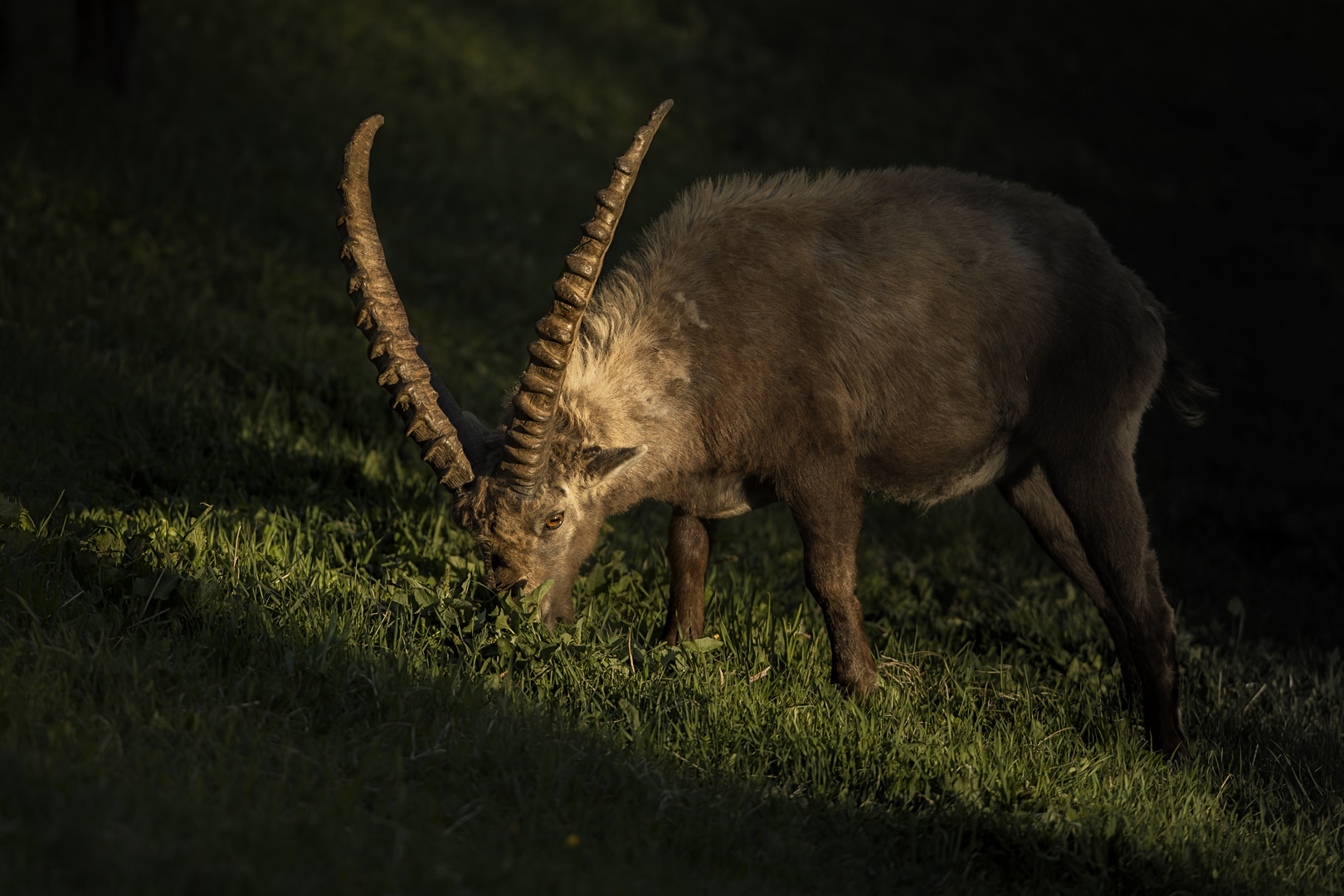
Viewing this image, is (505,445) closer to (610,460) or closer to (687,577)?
(610,460)

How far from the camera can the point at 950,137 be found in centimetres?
1491

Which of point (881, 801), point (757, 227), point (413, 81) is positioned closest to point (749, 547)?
point (757, 227)

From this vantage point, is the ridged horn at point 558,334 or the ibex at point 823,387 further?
the ibex at point 823,387

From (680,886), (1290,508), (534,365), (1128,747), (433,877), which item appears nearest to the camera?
(433,877)

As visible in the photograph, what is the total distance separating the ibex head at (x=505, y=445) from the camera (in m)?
4.65

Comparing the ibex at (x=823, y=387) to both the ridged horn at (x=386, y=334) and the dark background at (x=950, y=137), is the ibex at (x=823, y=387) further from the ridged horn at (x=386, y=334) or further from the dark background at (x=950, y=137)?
the dark background at (x=950, y=137)

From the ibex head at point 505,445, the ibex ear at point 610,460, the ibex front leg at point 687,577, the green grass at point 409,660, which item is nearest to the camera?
the green grass at point 409,660

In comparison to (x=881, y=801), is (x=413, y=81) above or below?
above

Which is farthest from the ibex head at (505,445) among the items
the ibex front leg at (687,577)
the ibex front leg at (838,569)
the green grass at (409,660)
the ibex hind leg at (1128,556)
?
the ibex hind leg at (1128,556)

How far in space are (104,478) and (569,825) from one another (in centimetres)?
376

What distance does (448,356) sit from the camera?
8.61 metres

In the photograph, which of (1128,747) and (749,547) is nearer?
(1128,747)

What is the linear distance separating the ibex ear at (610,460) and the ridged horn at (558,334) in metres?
0.24

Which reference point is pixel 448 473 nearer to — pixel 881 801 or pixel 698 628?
pixel 698 628
